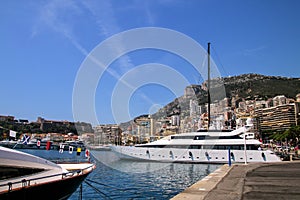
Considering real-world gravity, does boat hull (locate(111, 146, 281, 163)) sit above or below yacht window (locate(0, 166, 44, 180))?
below

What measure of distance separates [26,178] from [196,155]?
29.0m

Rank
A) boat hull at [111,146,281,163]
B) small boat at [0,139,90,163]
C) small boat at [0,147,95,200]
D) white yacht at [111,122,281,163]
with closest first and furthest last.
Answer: small boat at [0,147,95,200], small boat at [0,139,90,163], boat hull at [111,146,281,163], white yacht at [111,122,281,163]

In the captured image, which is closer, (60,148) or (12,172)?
(12,172)

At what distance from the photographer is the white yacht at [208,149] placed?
106 feet

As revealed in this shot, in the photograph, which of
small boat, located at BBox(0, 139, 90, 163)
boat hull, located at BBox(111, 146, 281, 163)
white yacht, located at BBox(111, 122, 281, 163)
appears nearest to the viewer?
small boat, located at BBox(0, 139, 90, 163)

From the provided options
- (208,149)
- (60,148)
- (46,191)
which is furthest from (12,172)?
(208,149)

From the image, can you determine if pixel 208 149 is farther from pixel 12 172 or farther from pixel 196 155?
pixel 12 172

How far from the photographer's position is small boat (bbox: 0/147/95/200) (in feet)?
21.0

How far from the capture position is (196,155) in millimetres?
34062

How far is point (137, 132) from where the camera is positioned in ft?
251

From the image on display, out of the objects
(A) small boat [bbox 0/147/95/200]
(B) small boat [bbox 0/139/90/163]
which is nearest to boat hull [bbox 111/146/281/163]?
(B) small boat [bbox 0/139/90/163]

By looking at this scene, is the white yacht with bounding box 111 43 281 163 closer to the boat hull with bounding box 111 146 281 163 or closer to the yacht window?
the boat hull with bounding box 111 146 281 163

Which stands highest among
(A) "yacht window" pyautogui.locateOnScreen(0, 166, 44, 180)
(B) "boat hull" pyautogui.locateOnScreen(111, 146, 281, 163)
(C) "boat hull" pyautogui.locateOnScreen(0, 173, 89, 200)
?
(A) "yacht window" pyautogui.locateOnScreen(0, 166, 44, 180)

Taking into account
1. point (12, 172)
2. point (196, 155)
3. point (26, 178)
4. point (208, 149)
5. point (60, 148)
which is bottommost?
point (196, 155)
